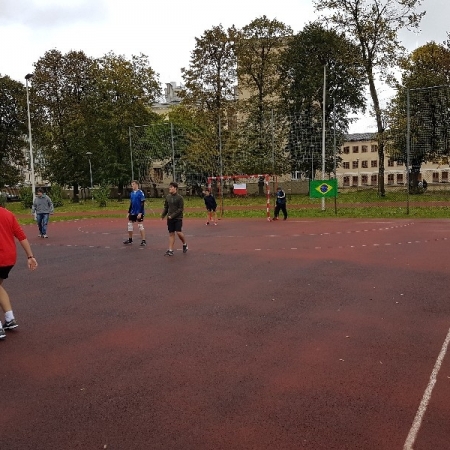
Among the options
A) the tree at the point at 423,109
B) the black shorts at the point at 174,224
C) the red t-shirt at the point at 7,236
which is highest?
the tree at the point at 423,109

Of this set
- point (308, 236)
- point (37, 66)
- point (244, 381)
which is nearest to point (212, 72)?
point (37, 66)

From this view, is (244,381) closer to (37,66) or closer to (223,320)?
(223,320)

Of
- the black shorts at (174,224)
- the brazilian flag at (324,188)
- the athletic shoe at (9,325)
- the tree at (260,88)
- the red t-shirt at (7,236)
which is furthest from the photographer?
the tree at (260,88)

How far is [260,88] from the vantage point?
46188 mm

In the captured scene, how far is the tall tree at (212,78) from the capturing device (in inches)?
1774

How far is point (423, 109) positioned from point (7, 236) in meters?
28.0

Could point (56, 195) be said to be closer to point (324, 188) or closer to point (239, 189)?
point (239, 189)

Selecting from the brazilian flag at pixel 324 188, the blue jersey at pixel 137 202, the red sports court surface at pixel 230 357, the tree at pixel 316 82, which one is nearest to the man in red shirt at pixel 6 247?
the red sports court surface at pixel 230 357

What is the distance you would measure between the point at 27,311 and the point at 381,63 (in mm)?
32863

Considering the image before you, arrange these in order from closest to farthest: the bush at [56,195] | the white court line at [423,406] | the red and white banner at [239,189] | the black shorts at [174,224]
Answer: the white court line at [423,406] → the black shorts at [174,224] → the red and white banner at [239,189] → the bush at [56,195]

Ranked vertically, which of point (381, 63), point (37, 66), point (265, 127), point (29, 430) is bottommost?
point (29, 430)

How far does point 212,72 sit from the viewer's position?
150 ft

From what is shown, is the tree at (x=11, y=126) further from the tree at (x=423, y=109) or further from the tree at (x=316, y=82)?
the tree at (x=423, y=109)

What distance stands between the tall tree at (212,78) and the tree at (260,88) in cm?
105
